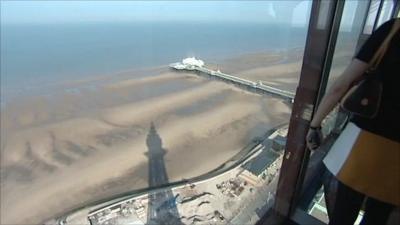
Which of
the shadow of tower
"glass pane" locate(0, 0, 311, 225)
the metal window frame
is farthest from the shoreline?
the metal window frame

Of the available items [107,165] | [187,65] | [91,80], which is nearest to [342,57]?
[107,165]

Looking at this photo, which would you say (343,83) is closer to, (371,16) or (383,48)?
(383,48)

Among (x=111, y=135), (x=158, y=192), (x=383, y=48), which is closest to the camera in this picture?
(x=383, y=48)

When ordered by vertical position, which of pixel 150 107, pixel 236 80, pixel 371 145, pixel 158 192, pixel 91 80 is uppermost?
pixel 371 145

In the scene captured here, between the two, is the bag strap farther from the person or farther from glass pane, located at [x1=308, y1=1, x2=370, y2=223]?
glass pane, located at [x1=308, y1=1, x2=370, y2=223]

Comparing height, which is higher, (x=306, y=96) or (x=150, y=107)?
(x=306, y=96)

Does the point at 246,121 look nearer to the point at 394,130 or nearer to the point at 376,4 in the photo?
the point at 376,4
